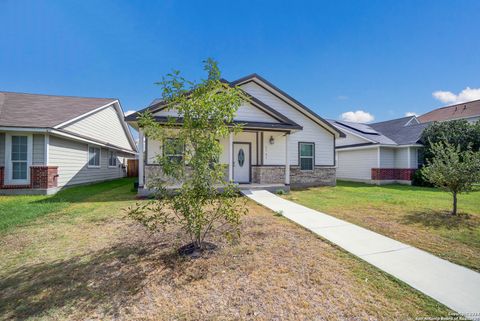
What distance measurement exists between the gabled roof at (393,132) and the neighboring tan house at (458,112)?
16.4 metres

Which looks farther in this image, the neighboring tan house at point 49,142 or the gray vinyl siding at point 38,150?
the gray vinyl siding at point 38,150

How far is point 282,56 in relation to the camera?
44.0 feet

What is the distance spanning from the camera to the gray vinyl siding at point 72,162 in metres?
10.5

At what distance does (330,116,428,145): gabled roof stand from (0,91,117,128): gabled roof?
19.3 metres

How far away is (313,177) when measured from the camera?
1357cm

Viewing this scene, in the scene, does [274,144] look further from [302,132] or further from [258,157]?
[302,132]

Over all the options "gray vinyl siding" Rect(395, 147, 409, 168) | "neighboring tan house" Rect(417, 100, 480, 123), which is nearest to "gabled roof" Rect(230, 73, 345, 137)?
"gray vinyl siding" Rect(395, 147, 409, 168)

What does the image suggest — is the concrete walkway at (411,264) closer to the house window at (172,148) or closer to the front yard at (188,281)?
the front yard at (188,281)

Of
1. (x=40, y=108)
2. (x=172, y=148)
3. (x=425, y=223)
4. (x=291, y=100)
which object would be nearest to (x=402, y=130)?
(x=291, y=100)

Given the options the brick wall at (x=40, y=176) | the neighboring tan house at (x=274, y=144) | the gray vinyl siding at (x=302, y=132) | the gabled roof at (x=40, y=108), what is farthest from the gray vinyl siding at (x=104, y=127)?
the gray vinyl siding at (x=302, y=132)

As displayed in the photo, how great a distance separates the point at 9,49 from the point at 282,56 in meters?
15.3

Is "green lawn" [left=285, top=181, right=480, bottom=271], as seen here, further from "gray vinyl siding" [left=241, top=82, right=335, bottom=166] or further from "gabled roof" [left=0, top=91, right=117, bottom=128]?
"gabled roof" [left=0, top=91, right=117, bottom=128]

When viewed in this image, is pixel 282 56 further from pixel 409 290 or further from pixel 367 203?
pixel 409 290

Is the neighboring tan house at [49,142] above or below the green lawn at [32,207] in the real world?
above
